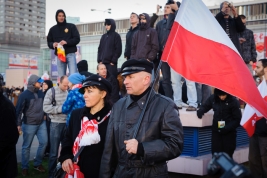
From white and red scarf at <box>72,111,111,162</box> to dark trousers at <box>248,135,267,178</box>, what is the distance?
10.3 ft

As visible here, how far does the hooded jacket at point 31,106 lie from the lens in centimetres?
851

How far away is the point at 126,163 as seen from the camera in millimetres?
3633

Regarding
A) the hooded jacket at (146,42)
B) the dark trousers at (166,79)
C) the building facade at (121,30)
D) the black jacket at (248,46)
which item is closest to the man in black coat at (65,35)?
the hooded jacket at (146,42)

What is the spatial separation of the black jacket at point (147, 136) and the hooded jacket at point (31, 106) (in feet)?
16.3

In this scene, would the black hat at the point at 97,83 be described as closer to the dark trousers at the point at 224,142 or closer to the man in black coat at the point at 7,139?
the man in black coat at the point at 7,139

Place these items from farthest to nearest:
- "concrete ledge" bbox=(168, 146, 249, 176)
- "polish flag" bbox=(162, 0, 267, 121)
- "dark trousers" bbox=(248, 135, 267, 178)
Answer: "concrete ledge" bbox=(168, 146, 249, 176)
"dark trousers" bbox=(248, 135, 267, 178)
"polish flag" bbox=(162, 0, 267, 121)

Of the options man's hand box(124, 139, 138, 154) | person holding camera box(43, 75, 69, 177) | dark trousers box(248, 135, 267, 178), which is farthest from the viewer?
person holding camera box(43, 75, 69, 177)

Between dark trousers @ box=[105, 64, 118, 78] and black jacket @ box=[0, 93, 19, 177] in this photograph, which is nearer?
black jacket @ box=[0, 93, 19, 177]

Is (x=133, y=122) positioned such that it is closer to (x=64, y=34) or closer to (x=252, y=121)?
(x=252, y=121)

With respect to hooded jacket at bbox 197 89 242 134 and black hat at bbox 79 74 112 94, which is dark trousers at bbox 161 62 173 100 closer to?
hooded jacket at bbox 197 89 242 134

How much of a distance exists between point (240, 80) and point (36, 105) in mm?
5583

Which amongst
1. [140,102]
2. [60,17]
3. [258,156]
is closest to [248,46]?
[258,156]

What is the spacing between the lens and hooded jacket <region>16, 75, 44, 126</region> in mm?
8508

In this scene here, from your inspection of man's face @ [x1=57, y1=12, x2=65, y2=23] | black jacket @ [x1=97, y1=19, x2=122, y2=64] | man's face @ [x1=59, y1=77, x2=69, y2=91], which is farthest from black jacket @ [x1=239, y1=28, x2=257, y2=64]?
man's face @ [x1=59, y1=77, x2=69, y2=91]
